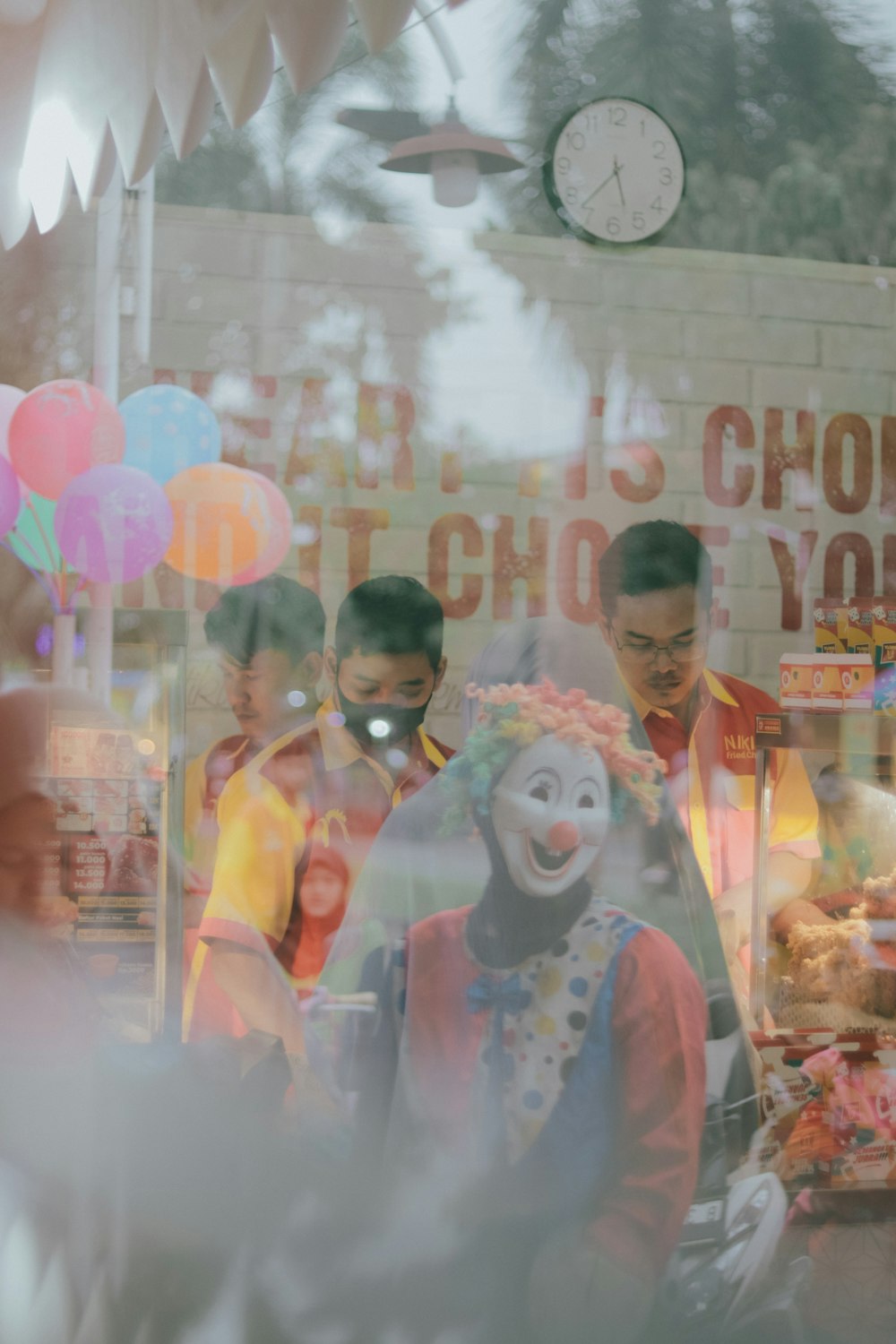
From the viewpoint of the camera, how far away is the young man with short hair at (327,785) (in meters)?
1.14

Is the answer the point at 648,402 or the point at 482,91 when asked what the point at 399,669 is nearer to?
the point at 648,402

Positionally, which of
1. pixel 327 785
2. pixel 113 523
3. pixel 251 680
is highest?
pixel 113 523

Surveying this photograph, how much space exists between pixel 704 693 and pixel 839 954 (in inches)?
13.7

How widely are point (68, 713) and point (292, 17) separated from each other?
2.08 feet

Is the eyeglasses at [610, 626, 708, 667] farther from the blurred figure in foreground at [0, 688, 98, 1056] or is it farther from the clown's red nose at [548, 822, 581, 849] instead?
the blurred figure in foreground at [0, 688, 98, 1056]

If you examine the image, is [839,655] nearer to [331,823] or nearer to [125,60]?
[331,823]

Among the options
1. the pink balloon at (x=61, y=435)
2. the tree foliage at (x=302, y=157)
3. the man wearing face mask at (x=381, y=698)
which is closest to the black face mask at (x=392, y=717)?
the man wearing face mask at (x=381, y=698)

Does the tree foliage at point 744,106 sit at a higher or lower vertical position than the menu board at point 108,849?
higher

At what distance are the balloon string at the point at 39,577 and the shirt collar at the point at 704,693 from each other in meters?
0.55

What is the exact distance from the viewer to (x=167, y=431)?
1.09m

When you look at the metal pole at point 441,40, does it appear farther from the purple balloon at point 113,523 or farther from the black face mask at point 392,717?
the black face mask at point 392,717

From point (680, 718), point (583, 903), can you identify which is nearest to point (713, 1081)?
point (583, 903)

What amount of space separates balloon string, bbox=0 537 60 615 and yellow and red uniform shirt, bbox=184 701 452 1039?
0.24 m

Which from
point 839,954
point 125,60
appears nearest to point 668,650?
point 839,954
